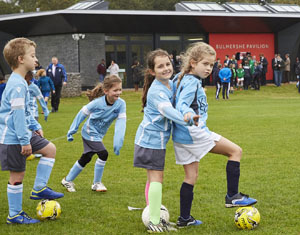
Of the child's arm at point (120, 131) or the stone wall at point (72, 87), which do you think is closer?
the child's arm at point (120, 131)

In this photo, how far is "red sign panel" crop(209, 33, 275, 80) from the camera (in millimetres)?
38969

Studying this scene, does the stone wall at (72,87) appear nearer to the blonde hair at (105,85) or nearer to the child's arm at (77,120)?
the blonde hair at (105,85)

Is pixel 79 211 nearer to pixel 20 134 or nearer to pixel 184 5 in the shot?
pixel 20 134

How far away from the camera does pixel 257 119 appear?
17312mm

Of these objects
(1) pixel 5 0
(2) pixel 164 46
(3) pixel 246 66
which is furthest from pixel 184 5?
(1) pixel 5 0

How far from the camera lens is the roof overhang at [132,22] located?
110 feet

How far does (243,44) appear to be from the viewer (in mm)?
39781

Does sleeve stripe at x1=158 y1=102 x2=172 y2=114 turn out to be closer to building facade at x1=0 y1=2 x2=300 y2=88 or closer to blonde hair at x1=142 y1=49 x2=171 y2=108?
blonde hair at x1=142 y1=49 x2=171 y2=108

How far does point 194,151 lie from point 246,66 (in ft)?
99.7

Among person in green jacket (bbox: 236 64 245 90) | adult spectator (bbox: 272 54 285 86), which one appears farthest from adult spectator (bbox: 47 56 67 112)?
adult spectator (bbox: 272 54 285 86)

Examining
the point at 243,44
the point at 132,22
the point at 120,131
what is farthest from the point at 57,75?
the point at 243,44

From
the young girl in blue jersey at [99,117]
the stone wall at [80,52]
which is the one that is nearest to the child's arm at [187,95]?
the young girl in blue jersey at [99,117]

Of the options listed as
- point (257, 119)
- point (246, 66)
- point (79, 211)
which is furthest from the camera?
point (246, 66)

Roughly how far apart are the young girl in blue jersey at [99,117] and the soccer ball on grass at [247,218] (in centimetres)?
201
